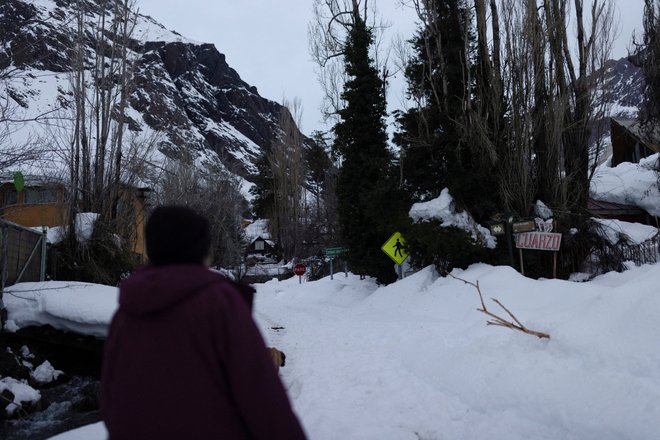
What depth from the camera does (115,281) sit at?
13414 mm

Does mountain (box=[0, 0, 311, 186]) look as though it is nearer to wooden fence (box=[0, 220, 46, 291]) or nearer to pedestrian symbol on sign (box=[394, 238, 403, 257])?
wooden fence (box=[0, 220, 46, 291])

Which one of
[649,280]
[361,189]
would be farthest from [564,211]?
[649,280]

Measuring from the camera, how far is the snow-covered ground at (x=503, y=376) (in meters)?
4.45

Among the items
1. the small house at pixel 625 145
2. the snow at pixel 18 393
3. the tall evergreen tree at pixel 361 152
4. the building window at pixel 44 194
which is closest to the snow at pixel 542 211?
the tall evergreen tree at pixel 361 152

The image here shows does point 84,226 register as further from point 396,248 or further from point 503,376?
point 503,376

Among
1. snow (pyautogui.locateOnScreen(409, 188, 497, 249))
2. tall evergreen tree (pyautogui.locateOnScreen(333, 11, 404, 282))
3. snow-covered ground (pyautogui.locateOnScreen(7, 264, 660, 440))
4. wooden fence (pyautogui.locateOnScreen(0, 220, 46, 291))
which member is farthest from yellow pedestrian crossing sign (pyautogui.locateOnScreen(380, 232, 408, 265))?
wooden fence (pyautogui.locateOnScreen(0, 220, 46, 291))

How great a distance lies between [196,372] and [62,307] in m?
9.08

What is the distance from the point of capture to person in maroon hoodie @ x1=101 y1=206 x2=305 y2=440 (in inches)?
66.1

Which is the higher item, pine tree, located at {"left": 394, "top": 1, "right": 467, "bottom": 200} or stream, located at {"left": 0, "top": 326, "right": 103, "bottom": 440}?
pine tree, located at {"left": 394, "top": 1, "right": 467, "bottom": 200}

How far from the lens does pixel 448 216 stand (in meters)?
13.4

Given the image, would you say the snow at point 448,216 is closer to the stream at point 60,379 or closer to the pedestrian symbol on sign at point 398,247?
the pedestrian symbol on sign at point 398,247

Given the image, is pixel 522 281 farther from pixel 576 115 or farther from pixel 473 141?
pixel 576 115

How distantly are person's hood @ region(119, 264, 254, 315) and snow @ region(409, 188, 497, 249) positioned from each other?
11766 mm

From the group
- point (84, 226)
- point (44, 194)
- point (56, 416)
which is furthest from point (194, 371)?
point (44, 194)
